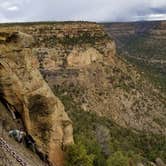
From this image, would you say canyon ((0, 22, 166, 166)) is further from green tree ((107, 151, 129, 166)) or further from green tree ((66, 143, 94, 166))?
green tree ((66, 143, 94, 166))

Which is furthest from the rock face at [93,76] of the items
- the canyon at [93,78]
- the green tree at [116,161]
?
the green tree at [116,161]

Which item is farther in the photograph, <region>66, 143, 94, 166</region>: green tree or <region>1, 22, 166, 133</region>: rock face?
<region>1, 22, 166, 133</region>: rock face

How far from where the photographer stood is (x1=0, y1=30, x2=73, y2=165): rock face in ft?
130

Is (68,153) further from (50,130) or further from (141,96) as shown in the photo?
(141,96)

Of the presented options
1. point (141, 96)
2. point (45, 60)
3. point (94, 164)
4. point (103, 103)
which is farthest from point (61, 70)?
point (94, 164)

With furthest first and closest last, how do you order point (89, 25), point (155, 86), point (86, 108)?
point (155, 86)
point (89, 25)
point (86, 108)

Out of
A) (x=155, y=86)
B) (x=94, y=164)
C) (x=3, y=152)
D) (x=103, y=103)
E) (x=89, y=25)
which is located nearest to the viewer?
(x=3, y=152)

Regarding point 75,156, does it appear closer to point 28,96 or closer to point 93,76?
point 28,96

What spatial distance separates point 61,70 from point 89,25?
54.9ft

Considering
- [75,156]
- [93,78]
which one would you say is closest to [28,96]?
[75,156]

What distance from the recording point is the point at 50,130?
41.6 metres

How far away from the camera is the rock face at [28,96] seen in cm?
3969

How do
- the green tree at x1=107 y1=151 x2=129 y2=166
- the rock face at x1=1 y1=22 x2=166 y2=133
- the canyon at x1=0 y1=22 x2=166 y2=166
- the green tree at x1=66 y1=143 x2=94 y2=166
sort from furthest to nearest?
the rock face at x1=1 y1=22 x2=166 y2=133 → the canyon at x1=0 y1=22 x2=166 y2=166 → the green tree at x1=107 y1=151 x2=129 y2=166 → the green tree at x1=66 y1=143 x2=94 y2=166

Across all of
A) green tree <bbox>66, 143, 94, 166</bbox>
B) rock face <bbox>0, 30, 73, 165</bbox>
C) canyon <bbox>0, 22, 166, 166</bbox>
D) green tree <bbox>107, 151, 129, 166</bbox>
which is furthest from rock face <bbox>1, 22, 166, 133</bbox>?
rock face <bbox>0, 30, 73, 165</bbox>
